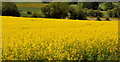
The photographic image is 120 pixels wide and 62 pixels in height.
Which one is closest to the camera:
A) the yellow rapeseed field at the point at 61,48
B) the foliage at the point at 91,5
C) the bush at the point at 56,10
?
the yellow rapeseed field at the point at 61,48

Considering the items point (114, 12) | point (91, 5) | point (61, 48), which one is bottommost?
point (61, 48)

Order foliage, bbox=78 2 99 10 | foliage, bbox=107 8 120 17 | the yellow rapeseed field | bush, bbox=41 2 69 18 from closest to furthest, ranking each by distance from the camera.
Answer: the yellow rapeseed field, bush, bbox=41 2 69 18, foliage, bbox=107 8 120 17, foliage, bbox=78 2 99 10

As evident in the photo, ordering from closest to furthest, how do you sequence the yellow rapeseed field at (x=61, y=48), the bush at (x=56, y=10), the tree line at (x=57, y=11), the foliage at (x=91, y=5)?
1. the yellow rapeseed field at (x=61, y=48)
2. the tree line at (x=57, y=11)
3. the bush at (x=56, y=10)
4. the foliage at (x=91, y=5)

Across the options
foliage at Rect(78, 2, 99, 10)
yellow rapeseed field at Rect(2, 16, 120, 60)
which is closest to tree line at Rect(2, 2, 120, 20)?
foliage at Rect(78, 2, 99, 10)

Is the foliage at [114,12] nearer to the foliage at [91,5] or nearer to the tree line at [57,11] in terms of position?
the tree line at [57,11]

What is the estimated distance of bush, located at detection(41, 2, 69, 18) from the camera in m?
23.2

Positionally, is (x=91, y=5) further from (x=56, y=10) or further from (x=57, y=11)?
(x=56, y=10)

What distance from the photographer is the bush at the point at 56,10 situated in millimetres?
23169

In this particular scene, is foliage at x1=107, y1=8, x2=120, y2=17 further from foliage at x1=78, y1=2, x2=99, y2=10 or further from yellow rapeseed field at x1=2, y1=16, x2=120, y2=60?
yellow rapeseed field at x1=2, y1=16, x2=120, y2=60

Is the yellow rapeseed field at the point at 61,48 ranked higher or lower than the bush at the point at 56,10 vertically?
lower

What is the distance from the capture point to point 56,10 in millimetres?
24281

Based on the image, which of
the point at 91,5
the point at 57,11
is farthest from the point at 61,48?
the point at 91,5

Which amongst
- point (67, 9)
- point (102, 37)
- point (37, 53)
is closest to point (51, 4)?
point (67, 9)

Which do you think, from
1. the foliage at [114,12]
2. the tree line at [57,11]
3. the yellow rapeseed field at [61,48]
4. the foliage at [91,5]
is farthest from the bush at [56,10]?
the foliage at [91,5]
